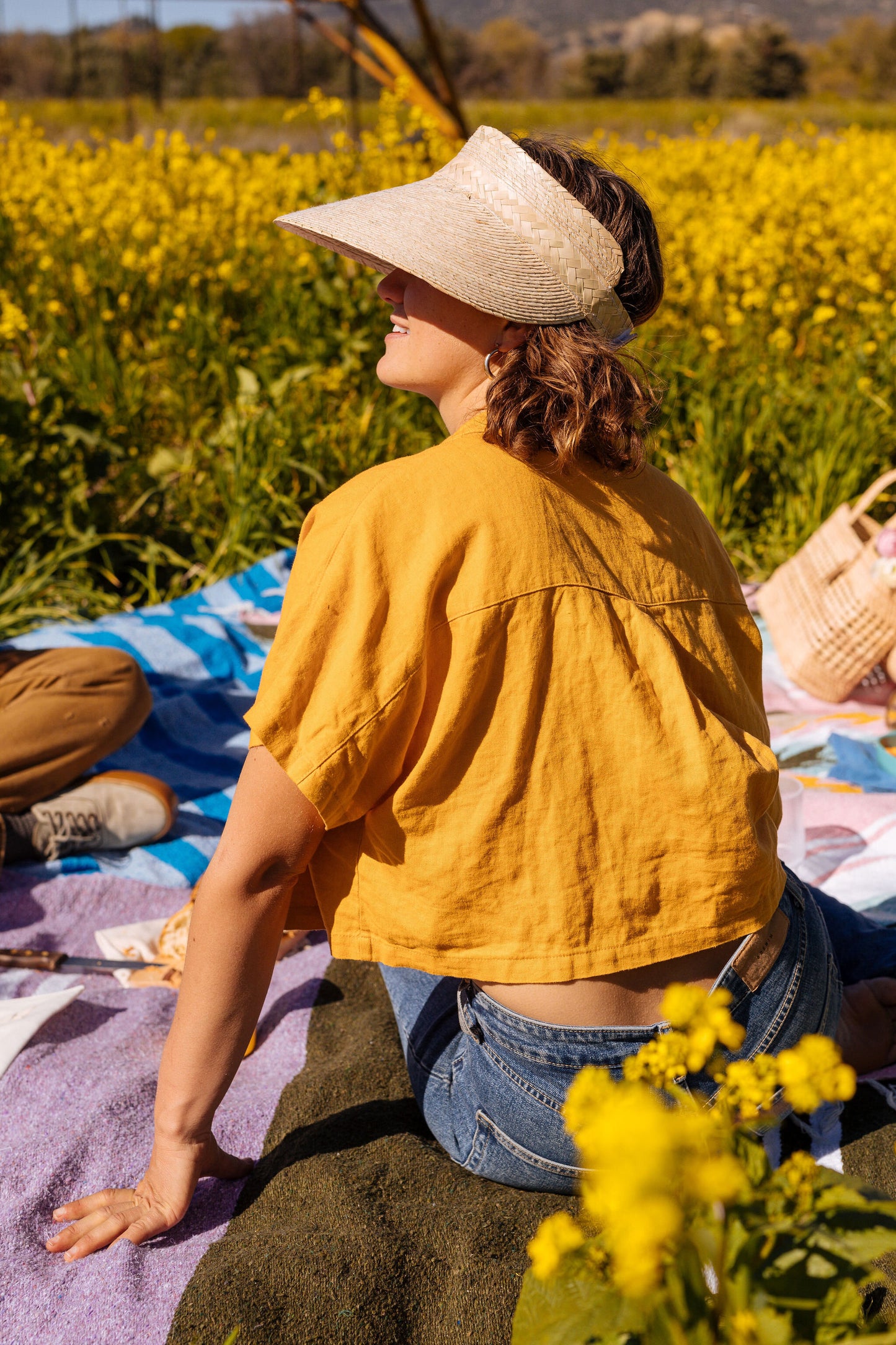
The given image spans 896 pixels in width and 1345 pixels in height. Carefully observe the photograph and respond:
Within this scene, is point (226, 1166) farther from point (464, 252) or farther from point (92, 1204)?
point (464, 252)

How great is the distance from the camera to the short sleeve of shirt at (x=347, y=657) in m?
1.08

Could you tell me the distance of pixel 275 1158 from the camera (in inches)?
59.5

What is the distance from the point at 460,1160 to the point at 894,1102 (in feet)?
2.14

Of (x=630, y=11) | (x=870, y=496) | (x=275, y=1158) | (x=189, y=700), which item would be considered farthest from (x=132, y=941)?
(x=630, y=11)

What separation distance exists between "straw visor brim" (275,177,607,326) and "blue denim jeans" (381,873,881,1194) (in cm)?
77

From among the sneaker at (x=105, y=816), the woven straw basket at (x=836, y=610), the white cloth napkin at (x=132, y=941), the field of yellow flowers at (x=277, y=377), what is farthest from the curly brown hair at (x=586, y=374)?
the field of yellow flowers at (x=277, y=377)

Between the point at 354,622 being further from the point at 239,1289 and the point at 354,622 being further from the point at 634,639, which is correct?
the point at 239,1289

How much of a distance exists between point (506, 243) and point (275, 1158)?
119cm

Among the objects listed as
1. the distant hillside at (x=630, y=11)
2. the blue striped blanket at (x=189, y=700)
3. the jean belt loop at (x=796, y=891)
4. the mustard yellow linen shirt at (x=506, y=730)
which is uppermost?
the distant hillside at (x=630, y=11)

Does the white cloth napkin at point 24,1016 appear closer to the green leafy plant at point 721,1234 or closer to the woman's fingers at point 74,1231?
the woman's fingers at point 74,1231

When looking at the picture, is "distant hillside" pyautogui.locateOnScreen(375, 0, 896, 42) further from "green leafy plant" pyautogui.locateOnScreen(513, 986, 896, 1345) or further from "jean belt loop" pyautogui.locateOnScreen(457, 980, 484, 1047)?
"green leafy plant" pyautogui.locateOnScreen(513, 986, 896, 1345)

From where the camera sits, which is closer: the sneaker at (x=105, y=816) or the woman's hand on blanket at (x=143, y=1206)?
the woman's hand on blanket at (x=143, y=1206)

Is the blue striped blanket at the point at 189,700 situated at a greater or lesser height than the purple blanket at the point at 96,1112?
lesser

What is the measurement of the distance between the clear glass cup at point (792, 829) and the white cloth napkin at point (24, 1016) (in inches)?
55.2
